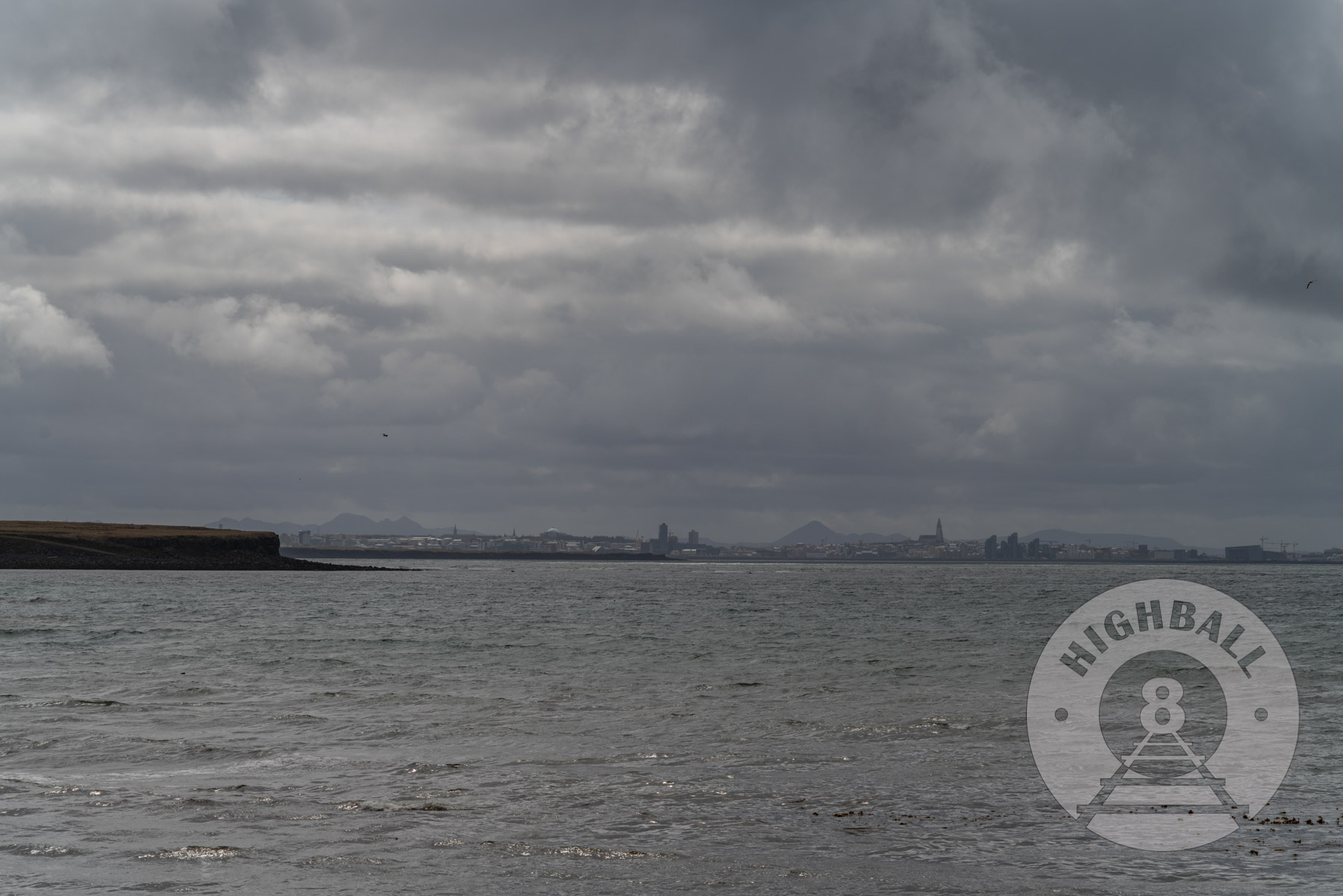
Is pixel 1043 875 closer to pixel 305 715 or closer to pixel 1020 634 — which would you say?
pixel 305 715

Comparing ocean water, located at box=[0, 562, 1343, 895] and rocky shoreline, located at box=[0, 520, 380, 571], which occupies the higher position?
ocean water, located at box=[0, 562, 1343, 895]

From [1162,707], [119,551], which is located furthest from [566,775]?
[119,551]

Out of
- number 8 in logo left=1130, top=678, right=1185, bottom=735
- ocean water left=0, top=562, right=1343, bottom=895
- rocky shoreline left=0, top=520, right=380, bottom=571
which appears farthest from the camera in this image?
rocky shoreline left=0, top=520, right=380, bottom=571

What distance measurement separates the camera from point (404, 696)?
1149 inches

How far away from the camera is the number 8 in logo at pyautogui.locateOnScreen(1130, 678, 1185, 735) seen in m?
22.7

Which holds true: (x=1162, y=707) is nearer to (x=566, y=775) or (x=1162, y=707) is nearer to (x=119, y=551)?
(x=566, y=775)

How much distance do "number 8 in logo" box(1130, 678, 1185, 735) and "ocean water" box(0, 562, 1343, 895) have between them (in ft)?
8.70

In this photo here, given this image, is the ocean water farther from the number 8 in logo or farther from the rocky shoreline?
the rocky shoreline

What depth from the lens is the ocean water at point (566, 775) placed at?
39.7 ft

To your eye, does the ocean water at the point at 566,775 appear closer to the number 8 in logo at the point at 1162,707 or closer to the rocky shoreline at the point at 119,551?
the number 8 in logo at the point at 1162,707

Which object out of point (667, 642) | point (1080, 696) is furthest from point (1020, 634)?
point (1080, 696)

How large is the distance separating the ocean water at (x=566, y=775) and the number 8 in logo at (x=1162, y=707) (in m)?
2.65

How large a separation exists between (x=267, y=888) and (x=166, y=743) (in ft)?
38.1

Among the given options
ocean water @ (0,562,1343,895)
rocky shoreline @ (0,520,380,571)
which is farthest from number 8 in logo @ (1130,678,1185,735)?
rocky shoreline @ (0,520,380,571)
